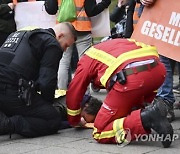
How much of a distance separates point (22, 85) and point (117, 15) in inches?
163

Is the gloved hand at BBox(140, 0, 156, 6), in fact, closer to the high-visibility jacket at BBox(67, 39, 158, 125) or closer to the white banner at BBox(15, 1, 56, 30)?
the high-visibility jacket at BBox(67, 39, 158, 125)

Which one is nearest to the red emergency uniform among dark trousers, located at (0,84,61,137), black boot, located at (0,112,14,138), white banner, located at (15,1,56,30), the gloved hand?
dark trousers, located at (0,84,61,137)

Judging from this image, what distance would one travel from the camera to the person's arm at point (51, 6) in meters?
7.14

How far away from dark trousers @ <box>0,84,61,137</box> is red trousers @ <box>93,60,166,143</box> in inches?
23.8

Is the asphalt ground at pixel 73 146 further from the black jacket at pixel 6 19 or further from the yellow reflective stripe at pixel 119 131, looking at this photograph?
the black jacket at pixel 6 19

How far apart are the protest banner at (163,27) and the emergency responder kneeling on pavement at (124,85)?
0.80 meters

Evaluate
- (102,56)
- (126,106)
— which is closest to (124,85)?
(126,106)

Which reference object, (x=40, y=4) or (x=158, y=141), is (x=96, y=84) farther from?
(x=40, y=4)

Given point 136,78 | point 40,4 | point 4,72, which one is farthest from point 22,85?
point 40,4

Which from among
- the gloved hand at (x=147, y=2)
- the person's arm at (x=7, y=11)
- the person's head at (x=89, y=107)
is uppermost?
the gloved hand at (x=147, y=2)

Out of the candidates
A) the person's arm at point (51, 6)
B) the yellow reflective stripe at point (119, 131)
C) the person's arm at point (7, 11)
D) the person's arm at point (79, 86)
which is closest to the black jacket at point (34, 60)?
the person's arm at point (79, 86)

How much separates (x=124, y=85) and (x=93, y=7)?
90.7 inches

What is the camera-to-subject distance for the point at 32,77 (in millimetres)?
5301

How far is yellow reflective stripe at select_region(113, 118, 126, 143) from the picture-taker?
4727mm
